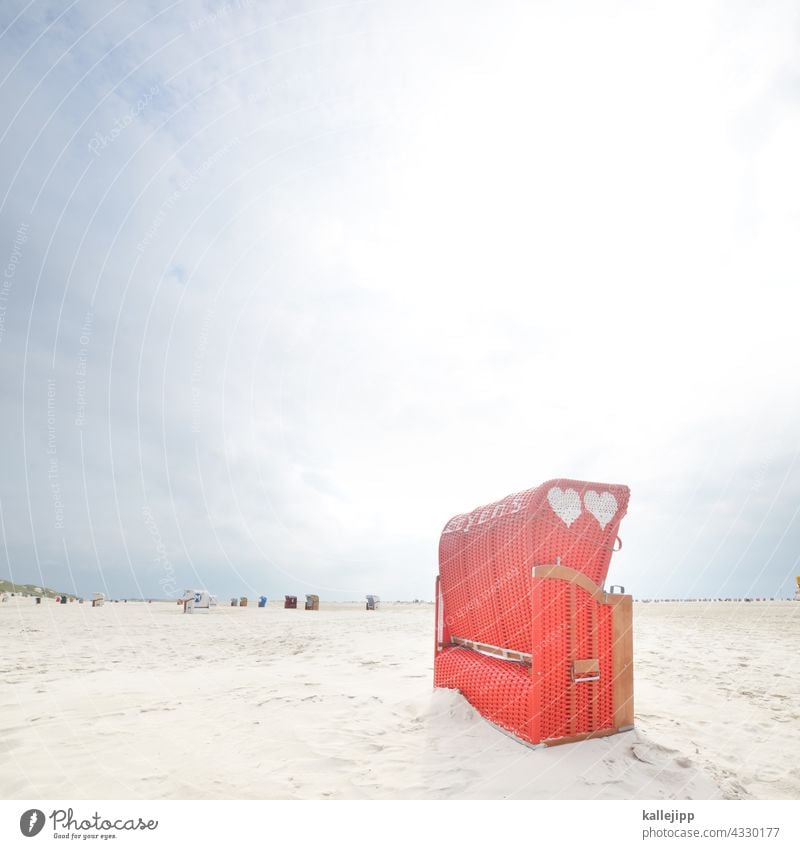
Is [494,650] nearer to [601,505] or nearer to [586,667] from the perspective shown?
[586,667]

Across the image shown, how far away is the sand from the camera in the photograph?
361cm

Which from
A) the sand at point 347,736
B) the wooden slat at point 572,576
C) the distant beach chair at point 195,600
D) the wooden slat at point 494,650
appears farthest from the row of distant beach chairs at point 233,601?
the wooden slat at point 572,576

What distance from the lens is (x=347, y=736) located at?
15.0 feet

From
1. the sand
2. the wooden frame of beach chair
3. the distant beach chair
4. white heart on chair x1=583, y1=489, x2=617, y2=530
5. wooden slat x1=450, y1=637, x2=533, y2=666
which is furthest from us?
the distant beach chair

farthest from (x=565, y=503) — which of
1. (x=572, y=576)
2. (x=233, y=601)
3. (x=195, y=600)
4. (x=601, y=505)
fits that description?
(x=233, y=601)

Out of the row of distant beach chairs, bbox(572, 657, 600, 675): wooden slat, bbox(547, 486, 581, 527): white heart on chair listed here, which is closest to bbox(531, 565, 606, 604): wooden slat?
bbox(547, 486, 581, 527): white heart on chair

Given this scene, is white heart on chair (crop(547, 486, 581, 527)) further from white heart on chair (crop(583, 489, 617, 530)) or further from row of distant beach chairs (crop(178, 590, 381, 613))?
row of distant beach chairs (crop(178, 590, 381, 613))

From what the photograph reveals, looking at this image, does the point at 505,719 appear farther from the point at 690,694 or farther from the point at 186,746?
the point at 690,694

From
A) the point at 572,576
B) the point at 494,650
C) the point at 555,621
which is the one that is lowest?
the point at 494,650

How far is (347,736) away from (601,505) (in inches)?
130

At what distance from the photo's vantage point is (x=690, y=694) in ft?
21.0

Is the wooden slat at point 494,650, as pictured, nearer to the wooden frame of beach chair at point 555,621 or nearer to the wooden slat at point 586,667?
the wooden frame of beach chair at point 555,621

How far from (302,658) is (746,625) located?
48.4ft

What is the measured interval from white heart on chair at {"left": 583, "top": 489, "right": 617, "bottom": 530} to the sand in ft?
6.58
